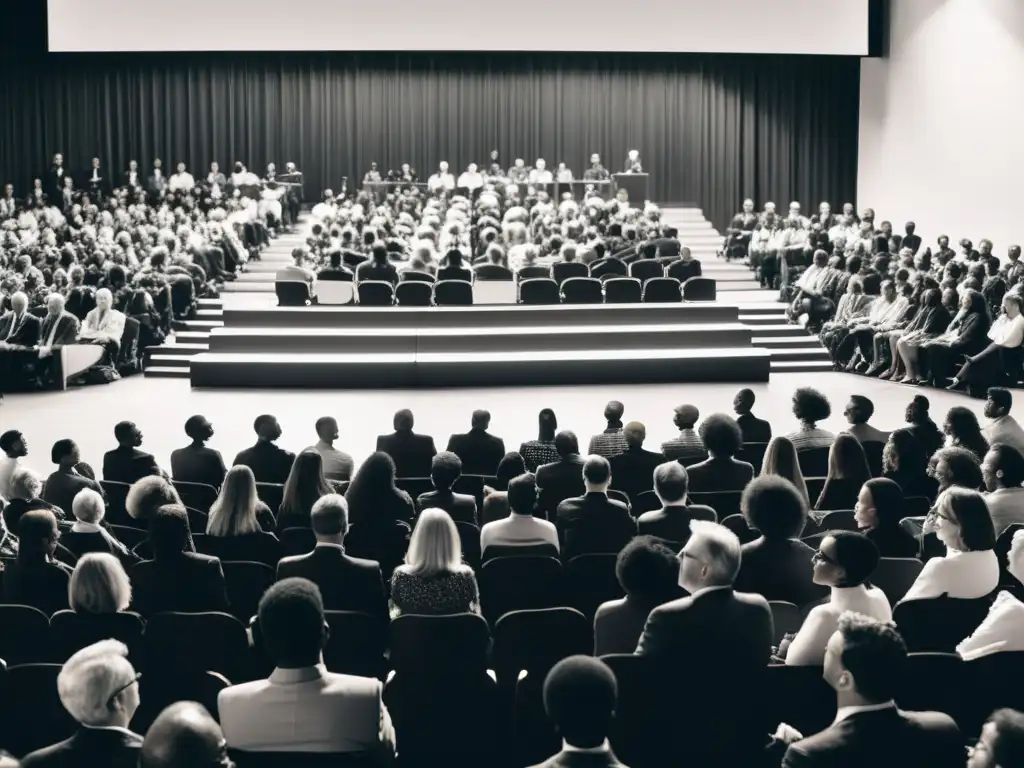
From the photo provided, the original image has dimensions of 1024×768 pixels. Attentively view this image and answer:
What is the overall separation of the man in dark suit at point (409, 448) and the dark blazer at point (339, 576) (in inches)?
118

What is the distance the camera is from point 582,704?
2398 millimetres

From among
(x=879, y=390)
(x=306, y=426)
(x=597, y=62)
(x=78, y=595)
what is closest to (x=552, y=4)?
(x=597, y=62)

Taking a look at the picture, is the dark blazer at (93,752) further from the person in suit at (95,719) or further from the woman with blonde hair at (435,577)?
the woman with blonde hair at (435,577)

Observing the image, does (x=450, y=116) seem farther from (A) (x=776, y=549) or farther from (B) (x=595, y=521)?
(A) (x=776, y=549)

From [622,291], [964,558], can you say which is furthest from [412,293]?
[964,558]

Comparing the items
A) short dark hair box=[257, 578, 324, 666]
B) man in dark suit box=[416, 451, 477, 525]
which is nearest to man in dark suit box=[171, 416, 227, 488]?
man in dark suit box=[416, 451, 477, 525]

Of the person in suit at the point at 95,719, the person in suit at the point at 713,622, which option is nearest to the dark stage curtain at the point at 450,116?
the person in suit at the point at 713,622

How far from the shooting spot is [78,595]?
148 inches

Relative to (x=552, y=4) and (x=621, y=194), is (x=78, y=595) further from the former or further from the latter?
(x=552, y=4)

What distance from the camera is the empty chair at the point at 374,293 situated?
1360 cm

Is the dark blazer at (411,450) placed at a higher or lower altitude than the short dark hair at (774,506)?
lower

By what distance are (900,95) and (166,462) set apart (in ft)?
57.6

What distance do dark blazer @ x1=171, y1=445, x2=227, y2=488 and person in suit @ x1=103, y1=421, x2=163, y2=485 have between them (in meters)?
0.13

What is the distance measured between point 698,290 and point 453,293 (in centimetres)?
271
